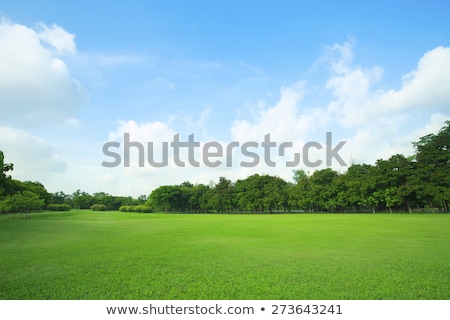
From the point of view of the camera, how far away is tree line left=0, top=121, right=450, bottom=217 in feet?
130

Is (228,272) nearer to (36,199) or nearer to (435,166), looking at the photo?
(36,199)

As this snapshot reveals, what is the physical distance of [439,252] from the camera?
9.68 meters

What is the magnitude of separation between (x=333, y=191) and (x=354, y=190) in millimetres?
4372

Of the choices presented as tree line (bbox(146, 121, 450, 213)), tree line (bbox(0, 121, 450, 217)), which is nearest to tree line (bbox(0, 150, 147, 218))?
tree line (bbox(0, 121, 450, 217))

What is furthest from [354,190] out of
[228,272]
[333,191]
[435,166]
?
[228,272]

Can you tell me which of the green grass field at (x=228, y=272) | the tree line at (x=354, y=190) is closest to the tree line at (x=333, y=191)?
the tree line at (x=354, y=190)

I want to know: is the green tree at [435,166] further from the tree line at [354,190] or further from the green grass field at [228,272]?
the green grass field at [228,272]

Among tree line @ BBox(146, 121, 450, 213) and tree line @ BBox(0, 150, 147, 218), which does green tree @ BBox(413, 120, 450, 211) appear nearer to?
tree line @ BBox(146, 121, 450, 213)

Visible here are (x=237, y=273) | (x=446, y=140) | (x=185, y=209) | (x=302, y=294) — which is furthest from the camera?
(x=185, y=209)

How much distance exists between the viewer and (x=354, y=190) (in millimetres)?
49781

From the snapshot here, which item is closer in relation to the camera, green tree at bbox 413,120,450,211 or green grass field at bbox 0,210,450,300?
green grass field at bbox 0,210,450,300
